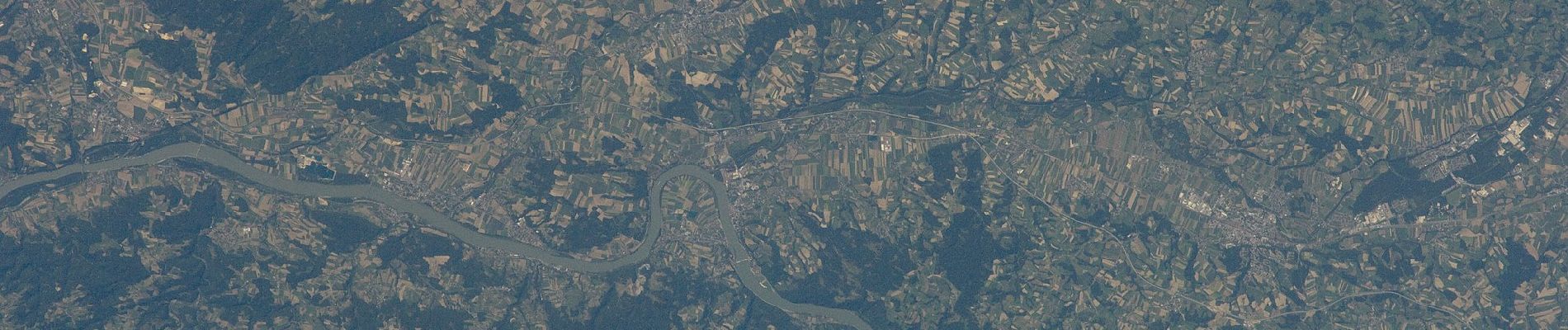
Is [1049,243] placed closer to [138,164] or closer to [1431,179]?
[1431,179]

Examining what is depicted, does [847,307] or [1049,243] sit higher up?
[1049,243]

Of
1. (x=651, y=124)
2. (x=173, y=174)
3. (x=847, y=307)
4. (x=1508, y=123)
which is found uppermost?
(x=1508, y=123)

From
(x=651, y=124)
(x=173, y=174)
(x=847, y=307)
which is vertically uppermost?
(x=651, y=124)

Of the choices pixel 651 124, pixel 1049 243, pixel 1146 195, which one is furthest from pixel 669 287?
pixel 1146 195

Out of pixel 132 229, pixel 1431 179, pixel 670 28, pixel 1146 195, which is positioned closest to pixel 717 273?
pixel 670 28

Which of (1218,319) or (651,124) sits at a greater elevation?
(651,124)

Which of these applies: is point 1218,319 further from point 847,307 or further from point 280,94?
point 280,94
